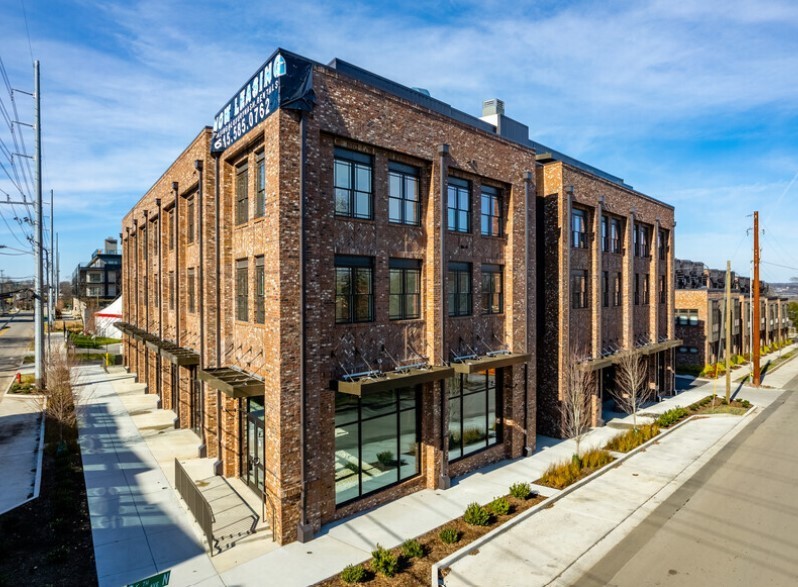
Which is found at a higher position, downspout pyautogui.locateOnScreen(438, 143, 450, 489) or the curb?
downspout pyautogui.locateOnScreen(438, 143, 450, 489)

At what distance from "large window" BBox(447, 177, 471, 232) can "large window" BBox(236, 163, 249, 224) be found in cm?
671

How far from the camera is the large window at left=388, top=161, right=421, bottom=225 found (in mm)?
15359

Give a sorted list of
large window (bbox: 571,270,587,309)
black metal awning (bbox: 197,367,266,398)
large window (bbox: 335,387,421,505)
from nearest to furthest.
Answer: black metal awning (bbox: 197,367,266,398), large window (bbox: 335,387,421,505), large window (bbox: 571,270,587,309)

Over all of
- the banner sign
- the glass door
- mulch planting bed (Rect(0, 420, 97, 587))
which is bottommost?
mulch planting bed (Rect(0, 420, 97, 587))

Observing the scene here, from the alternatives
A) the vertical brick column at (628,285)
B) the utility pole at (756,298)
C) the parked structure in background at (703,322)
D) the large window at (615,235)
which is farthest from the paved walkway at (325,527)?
the parked structure in background at (703,322)

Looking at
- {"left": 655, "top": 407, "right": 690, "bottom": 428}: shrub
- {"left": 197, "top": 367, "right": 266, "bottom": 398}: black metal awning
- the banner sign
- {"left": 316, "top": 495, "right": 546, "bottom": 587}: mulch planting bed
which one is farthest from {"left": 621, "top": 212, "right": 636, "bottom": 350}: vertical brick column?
the banner sign

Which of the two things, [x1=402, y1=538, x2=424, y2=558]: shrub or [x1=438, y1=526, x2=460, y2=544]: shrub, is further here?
[x1=438, y1=526, x2=460, y2=544]: shrub

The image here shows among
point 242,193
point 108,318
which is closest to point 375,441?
point 242,193

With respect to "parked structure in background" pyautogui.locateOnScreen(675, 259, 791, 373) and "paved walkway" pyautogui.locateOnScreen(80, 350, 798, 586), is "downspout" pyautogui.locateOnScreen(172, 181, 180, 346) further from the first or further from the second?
"parked structure in background" pyautogui.locateOnScreen(675, 259, 791, 373)

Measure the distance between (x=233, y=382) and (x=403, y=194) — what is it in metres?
7.71

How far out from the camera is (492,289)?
19.0 metres

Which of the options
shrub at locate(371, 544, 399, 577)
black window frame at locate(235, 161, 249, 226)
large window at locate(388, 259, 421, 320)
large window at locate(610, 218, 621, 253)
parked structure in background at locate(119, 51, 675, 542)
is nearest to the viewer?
shrub at locate(371, 544, 399, 577)

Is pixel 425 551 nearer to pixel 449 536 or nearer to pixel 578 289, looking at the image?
pixel 449 536

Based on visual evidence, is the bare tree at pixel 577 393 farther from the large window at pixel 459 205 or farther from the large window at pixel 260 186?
the large window at pixel 260 186
